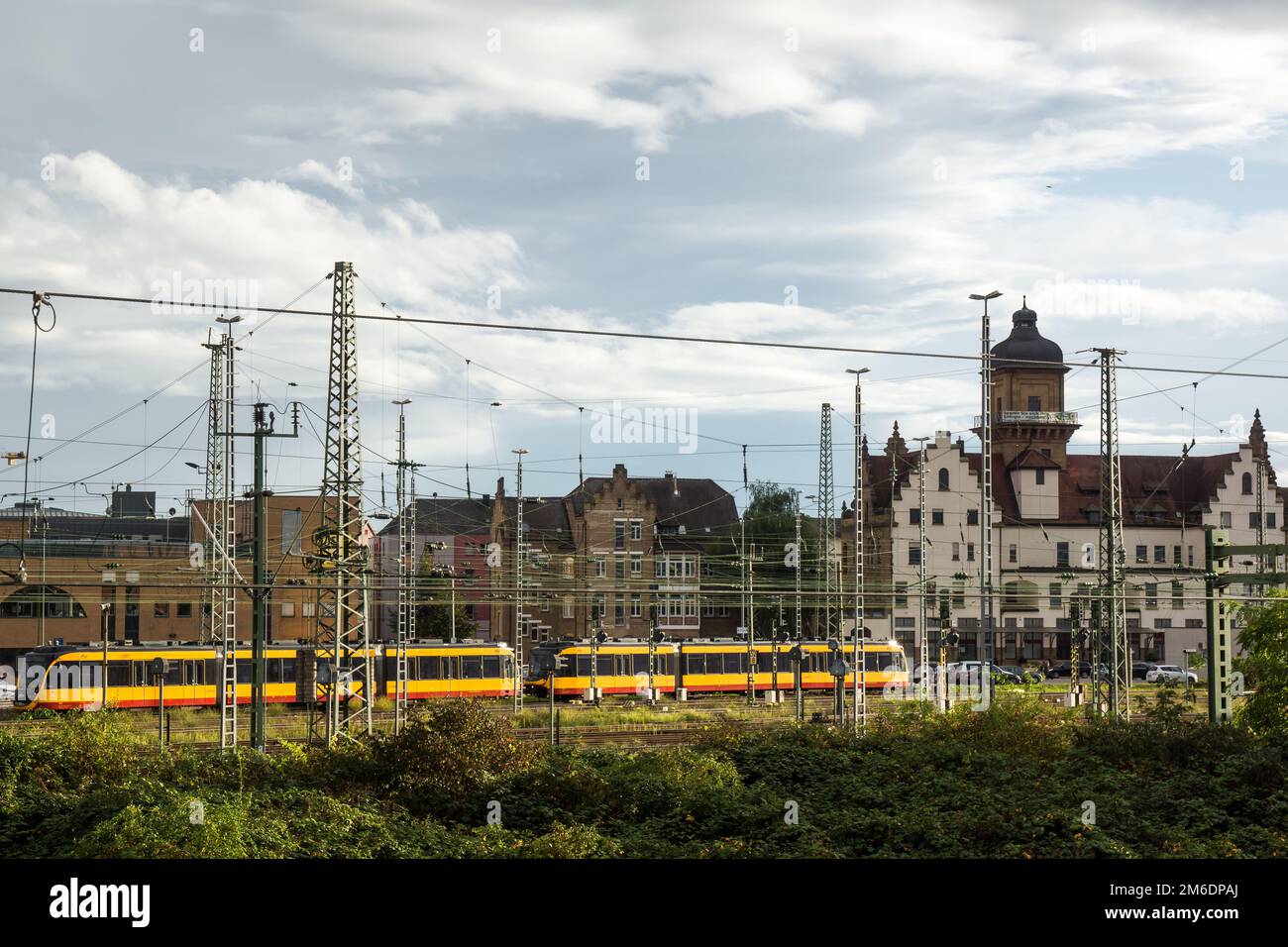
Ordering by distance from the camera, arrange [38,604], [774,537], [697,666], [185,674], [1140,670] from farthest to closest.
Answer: [774,537] < [1140,670] < [38,604] < [697,666] < [185,674]

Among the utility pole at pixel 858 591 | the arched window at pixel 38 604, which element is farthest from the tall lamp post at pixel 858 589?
the arched window at pixel 38 604

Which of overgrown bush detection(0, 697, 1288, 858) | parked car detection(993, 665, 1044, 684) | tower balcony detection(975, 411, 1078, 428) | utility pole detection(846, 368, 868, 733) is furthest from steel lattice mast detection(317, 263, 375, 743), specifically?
tower balcony detection(975, 411, 1078, 428)

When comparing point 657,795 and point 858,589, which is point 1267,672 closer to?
point 858,589

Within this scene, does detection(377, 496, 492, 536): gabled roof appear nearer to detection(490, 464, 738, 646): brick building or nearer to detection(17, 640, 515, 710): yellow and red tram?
detection(490, 464, 738, 646): brick building

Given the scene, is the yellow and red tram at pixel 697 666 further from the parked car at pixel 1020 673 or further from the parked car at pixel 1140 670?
the parked car at pixel 1140 670

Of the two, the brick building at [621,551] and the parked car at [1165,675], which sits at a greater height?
the brick building at [621,551]

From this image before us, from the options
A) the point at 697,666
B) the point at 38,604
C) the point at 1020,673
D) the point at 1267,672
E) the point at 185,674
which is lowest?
the point at 1020,673

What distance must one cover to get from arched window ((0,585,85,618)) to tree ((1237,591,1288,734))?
200ft

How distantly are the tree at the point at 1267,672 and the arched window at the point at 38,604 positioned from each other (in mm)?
60978

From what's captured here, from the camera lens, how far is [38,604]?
77.0m

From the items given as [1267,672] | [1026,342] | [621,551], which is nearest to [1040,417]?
[1026,342]

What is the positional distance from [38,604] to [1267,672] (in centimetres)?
6676

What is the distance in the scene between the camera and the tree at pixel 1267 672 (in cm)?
3362
